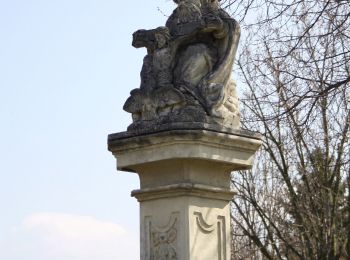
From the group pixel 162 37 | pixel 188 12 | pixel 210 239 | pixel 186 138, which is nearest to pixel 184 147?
pixel 186 138

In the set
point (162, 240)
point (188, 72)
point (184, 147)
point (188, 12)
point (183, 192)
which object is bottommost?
point (162, 240)

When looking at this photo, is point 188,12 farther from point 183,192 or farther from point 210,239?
point 210,239

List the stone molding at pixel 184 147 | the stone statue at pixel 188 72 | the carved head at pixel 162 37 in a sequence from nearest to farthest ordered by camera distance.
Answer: the stone molding at pixel 184 147
the stone statue at pixel 188 72
the carved head at pixel 162 37

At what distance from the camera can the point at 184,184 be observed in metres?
6.47

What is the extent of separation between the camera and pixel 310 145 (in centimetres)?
1706

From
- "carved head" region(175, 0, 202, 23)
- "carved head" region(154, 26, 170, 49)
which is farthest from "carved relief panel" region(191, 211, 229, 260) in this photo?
"carved head" region(175, 0, 202, 23)

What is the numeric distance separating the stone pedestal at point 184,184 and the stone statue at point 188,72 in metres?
0.15

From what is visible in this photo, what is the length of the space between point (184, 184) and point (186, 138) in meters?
0.36

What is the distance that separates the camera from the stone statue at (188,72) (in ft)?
21.8

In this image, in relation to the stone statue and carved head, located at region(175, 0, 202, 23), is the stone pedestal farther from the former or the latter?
carved head, located at region(175, 0, 202, 23)

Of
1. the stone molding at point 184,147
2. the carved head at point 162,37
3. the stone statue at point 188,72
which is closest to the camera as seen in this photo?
the stone molding at point 184,147

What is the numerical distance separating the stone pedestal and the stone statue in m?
0.15

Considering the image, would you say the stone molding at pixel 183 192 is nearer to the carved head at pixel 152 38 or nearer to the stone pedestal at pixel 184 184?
the stone pedestal at pixel 184 184

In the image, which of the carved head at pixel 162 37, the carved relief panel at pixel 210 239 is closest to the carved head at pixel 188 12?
the carved head at pixel 162 37
